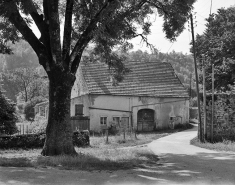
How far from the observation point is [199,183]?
9031 mm

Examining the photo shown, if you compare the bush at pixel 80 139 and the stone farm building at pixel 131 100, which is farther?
A: the stone farm building at pixel 131 100

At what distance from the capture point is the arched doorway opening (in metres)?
34.1

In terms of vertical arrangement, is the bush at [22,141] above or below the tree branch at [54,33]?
below

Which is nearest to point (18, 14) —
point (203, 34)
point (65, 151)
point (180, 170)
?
point (65, 151)

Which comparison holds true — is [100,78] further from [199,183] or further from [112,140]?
[199,183]

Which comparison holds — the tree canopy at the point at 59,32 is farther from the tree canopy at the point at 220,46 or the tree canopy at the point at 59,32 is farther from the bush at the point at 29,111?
the bush at the point at 29,111

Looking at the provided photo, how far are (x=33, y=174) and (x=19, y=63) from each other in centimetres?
10784

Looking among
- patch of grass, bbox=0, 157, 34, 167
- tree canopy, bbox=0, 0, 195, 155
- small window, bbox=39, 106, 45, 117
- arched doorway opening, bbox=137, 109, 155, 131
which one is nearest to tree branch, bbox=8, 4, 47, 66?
tree canopy, bbox=0, 0, 195, 155

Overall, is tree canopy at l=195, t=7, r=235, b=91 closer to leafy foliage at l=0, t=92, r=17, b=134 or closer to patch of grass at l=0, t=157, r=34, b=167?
leafy foliage at l=0, t=92, r=17, b=134

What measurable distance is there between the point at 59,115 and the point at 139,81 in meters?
23.2

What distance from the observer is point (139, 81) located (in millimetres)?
35969

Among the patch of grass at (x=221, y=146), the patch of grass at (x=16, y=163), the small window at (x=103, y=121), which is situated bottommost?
the patch of grass at (x=221, y=146)

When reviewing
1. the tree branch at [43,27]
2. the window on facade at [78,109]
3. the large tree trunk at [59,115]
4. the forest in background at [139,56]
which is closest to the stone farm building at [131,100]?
the window on facade at [78,109]

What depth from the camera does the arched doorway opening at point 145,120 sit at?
3406 cm
